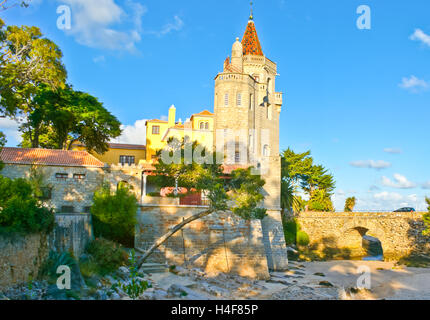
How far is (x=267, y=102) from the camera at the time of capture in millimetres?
45781

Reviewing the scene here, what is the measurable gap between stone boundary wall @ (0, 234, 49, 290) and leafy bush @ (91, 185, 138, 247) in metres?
6.83

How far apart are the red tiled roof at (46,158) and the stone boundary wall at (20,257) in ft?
42.1

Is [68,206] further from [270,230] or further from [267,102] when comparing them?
[267,102]

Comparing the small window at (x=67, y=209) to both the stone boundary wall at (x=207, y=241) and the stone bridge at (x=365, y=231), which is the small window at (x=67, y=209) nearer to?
the stone boundary wall at (x=207, y=241)

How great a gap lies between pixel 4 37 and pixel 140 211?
47.7 feet

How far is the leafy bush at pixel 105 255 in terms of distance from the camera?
769 inches

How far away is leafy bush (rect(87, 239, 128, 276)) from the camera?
1953 cm

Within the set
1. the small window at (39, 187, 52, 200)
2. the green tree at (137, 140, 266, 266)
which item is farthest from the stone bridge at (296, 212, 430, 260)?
the small window at (39, 187, 52, 200)

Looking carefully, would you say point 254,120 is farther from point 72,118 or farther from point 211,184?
point 211,184

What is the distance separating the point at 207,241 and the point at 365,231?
26.0 metres

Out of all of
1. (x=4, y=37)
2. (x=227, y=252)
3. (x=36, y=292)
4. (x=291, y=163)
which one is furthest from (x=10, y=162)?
(x=291, y=163)

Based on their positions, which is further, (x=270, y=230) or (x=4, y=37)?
(x=270, y=230)
